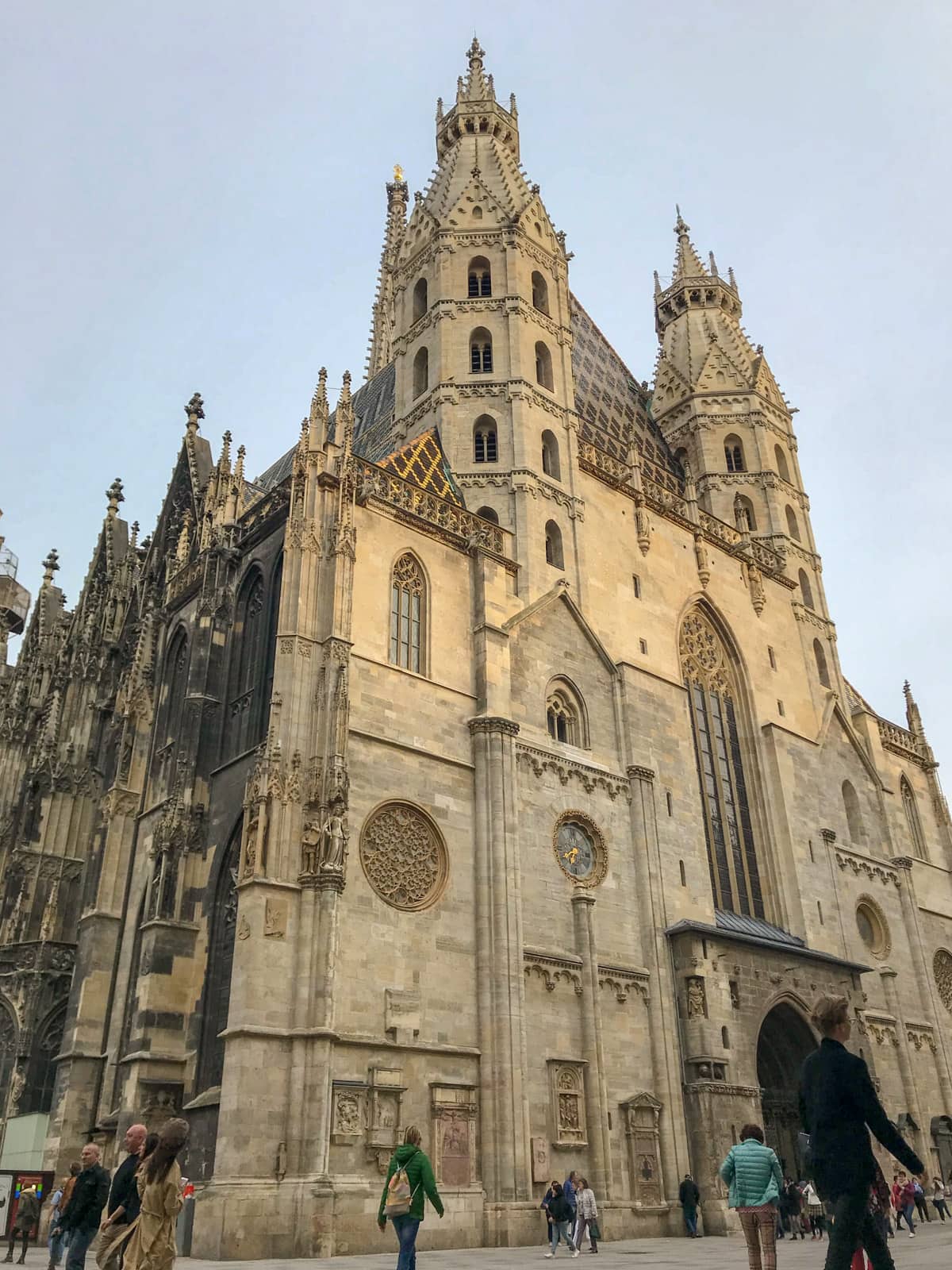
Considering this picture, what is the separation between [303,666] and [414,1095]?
8390 mm

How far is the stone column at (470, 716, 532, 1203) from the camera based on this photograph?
19.9m

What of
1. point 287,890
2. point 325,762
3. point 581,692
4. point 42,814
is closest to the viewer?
point 287,890

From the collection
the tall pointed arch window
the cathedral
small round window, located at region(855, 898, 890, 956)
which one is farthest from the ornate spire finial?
small round window, located at region(855, 898, 890, 956)

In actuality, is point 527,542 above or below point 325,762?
above

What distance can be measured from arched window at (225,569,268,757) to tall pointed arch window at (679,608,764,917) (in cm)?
1273

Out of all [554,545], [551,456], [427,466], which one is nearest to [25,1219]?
[427,466]

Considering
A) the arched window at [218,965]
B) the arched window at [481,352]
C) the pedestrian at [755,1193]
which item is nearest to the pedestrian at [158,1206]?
the pedestrian at [755,1193]

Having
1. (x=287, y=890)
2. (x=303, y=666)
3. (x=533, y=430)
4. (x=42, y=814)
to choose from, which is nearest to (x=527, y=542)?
(x=533, y=430)

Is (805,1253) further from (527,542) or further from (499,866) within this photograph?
(527,542)

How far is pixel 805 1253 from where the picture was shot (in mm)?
15469

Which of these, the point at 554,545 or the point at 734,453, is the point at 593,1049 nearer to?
the point at 554,545

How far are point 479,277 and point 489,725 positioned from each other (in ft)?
51.1

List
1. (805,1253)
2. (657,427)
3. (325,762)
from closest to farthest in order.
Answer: (805,1253)
(325,762)
(657,427)

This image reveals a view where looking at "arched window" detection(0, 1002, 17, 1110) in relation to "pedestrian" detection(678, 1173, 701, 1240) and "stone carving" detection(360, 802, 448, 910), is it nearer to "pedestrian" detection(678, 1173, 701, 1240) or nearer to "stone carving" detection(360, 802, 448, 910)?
"stone carving" detection(360, 802, 448, 910)
